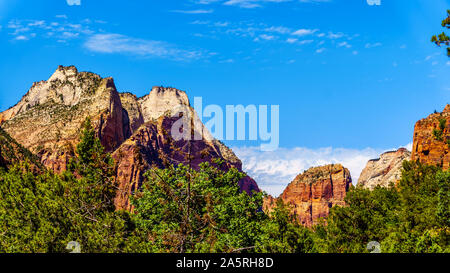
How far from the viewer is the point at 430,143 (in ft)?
361

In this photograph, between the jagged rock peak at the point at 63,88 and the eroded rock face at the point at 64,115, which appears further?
the jagged rock peak at the point at 63,88

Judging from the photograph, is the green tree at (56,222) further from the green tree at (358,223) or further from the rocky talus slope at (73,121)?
the rocky talus slope at (73,121)

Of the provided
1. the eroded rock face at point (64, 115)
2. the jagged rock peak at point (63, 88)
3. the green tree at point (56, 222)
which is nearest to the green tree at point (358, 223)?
the green tree at point (56, 222)

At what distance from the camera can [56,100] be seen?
15788 centimetres

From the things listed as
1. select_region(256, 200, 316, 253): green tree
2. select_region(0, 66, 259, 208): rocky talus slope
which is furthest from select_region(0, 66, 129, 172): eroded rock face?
select_region(256, 200, 316, 253): green tree

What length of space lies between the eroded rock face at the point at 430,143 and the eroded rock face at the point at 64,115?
75415 mm

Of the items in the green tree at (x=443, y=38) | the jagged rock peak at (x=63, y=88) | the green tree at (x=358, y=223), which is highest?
the jagged rock peak at (x=63, y=88)

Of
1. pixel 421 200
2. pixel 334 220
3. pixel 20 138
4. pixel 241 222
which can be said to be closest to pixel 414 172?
pixel 421 200

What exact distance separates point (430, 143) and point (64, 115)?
102487 mm

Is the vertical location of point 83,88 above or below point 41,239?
above

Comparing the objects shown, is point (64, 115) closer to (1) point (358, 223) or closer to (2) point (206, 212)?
(1) point (358, 223)

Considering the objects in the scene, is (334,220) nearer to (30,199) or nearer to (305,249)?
(305,249)

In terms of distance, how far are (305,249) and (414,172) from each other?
33978 mm

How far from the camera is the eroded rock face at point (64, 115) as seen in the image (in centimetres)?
12162
